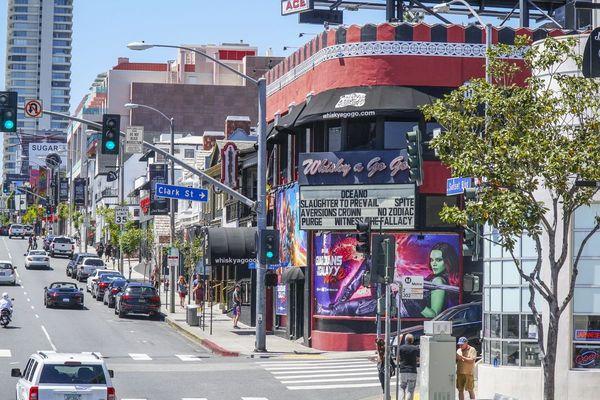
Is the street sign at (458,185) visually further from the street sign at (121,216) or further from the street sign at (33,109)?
the street sign at (121,216)

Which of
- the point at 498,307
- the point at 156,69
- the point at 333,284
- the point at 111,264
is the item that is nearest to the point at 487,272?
the point at 498,307

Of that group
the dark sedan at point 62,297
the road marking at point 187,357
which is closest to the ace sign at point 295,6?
the dark sedan at point 62,297

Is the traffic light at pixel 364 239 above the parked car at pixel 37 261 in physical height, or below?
above

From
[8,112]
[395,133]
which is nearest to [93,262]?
[395,133]

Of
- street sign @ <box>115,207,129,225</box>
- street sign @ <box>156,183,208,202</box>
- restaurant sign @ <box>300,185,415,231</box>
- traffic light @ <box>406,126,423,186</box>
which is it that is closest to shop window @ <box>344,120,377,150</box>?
restaurant sign @ <box>300,185,415,231</box>

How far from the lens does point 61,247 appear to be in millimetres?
105562

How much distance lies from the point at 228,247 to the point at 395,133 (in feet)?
45.2

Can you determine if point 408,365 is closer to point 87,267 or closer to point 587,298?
point 587,298

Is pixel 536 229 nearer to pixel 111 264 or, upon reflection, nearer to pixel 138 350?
pixel 138 350

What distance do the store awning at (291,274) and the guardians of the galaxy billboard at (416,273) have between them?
2.39m

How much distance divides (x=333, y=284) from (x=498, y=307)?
607 inches

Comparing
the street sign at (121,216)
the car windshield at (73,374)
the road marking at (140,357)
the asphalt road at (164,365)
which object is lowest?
the road marking at (140,357)

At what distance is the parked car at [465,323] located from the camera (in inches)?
1412

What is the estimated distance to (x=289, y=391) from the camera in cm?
3122
